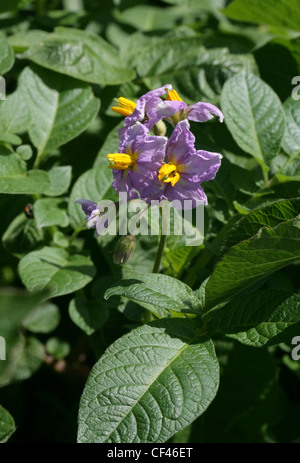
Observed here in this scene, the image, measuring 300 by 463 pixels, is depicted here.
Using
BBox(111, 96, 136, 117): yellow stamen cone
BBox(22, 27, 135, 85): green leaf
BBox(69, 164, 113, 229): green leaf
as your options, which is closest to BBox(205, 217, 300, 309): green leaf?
BBox(111, 96, 136, 117): yellow stamen cone

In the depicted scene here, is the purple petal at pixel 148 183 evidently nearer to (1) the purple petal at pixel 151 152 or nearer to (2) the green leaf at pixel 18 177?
(1) the purple petal at pixel 151 152

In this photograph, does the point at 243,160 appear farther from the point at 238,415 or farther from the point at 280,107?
the point at 238,415

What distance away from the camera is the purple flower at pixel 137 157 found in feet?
3.53

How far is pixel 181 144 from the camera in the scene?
1102mm

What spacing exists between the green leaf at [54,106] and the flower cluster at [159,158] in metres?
0.49

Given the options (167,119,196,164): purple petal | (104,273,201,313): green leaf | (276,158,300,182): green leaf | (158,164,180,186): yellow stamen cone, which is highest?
(167,119,196,164): purple petal

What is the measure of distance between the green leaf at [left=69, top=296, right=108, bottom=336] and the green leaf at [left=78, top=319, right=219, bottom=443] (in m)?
0.25

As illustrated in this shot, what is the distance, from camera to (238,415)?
60.1 inches

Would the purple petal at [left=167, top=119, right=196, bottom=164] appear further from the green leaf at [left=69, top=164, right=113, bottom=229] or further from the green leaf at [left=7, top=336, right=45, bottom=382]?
the green leaf at [left=7, top=336, right=45, bottom=382]

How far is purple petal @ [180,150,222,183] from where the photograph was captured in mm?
1092

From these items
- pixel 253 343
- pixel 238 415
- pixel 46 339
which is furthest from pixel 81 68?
pixel 238 415

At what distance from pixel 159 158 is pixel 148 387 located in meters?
0.45

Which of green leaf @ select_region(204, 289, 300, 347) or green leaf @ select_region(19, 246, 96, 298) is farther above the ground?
green leaf @ select_region(204, 289, 300, 347)

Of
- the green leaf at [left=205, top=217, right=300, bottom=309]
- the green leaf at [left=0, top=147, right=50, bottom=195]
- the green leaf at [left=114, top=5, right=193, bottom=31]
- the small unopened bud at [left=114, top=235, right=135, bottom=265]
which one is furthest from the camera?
the green leaf at [left=114, top=5, right=193, bottom=31]
